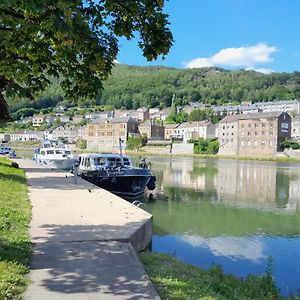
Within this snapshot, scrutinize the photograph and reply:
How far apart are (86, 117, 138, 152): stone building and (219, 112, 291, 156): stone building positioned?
4404 cm

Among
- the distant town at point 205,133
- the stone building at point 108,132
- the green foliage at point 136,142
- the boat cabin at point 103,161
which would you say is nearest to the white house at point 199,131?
the distant town at point 205,133

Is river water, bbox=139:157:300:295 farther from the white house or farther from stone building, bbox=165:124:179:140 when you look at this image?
stone building, bbox=165:124:179:140

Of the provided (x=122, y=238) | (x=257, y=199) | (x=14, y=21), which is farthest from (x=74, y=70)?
(x=257, y=199)

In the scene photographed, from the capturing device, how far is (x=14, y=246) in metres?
8.84

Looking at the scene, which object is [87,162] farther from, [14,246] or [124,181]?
[14,246]

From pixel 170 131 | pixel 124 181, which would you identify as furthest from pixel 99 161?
pixel 170 131

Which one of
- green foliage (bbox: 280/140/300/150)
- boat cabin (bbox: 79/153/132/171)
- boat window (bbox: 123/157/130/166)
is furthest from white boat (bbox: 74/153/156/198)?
green foliage (bbox: 280/140/300/150)

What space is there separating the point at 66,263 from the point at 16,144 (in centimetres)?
17503

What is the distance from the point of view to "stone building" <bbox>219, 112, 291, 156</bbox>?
11819cm

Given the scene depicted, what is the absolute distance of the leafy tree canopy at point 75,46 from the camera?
664cm

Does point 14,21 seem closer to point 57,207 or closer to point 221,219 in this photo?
point 57,207

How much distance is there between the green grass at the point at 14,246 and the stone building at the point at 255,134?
354ft

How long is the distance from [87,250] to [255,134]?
117012mm

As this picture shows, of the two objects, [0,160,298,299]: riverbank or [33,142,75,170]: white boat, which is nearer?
[0,160,298,299]: riverbank
